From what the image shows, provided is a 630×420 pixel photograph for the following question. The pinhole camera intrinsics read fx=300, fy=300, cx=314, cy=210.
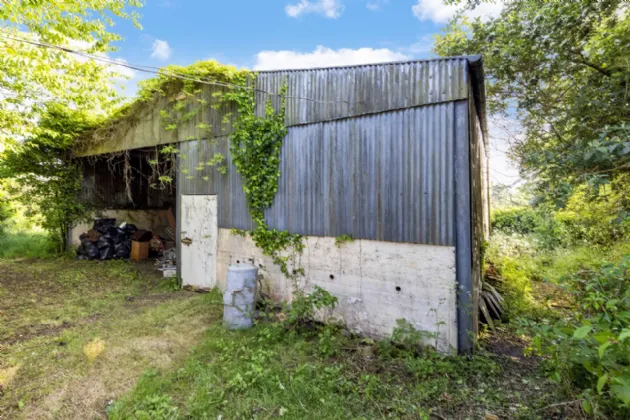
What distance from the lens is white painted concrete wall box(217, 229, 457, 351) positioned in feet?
12.3

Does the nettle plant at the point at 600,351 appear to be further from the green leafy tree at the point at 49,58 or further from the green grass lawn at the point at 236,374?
the green leafy tree at the point at 49,58

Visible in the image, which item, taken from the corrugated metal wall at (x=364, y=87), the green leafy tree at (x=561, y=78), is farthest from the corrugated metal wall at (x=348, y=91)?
the green leafy tree at (x=561, y=78)

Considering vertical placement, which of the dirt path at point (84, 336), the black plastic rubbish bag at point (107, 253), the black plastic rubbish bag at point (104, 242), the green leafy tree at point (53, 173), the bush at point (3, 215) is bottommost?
the dirt path at point (84, 336)

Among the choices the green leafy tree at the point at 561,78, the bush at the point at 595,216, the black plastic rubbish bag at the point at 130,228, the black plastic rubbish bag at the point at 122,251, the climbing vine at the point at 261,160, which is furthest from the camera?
the black plastic rubbish bag at the point at 130,228

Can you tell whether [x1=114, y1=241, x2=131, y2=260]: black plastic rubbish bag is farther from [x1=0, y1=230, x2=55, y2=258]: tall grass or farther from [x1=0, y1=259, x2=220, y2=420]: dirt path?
[x1=0, y1=230, x2=55, y2=258]: tall grass

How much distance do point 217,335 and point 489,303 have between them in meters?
4.44

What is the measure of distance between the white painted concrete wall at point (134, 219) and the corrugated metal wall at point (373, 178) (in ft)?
29.0

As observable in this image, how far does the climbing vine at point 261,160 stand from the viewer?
17.4 feet

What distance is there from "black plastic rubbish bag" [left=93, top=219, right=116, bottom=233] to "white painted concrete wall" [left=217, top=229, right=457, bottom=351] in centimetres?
848

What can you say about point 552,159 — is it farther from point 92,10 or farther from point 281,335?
point 92,10

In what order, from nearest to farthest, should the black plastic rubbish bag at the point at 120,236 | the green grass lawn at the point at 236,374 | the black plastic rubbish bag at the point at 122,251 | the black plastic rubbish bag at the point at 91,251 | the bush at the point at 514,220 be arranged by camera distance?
the green grass lawn at the point at 236,374 < the black plastic rubbish bag at the point at 91,251 < the black plastic rubbish bag at the point at 122,251 < the black plastic rubbish bag at the point at 120,236 < the bush at the point at 514,220

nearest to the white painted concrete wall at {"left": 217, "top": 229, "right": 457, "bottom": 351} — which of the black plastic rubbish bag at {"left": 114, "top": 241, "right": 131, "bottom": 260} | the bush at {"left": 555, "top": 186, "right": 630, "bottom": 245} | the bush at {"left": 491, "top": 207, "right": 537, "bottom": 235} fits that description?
the bush at {"left": 555, "top": 186, "right": 630, "bottom": 245}

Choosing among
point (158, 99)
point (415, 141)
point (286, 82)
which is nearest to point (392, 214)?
point (415, 141)

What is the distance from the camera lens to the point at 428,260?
383cm
